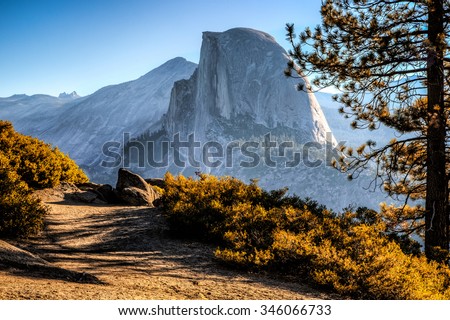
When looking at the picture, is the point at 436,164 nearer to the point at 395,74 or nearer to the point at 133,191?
the point at 395,74

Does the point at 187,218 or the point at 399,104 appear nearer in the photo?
the point at 187,218

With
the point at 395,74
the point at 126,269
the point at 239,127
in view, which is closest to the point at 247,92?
the point at 239,127

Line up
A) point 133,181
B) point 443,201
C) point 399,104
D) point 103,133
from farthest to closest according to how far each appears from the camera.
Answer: point 103,133 → point 133,181 → point 399,104 → point 443,201

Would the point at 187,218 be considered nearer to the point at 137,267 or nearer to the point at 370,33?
the point at 137,267

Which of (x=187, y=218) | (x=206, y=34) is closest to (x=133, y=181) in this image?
(x=187, y=218)
